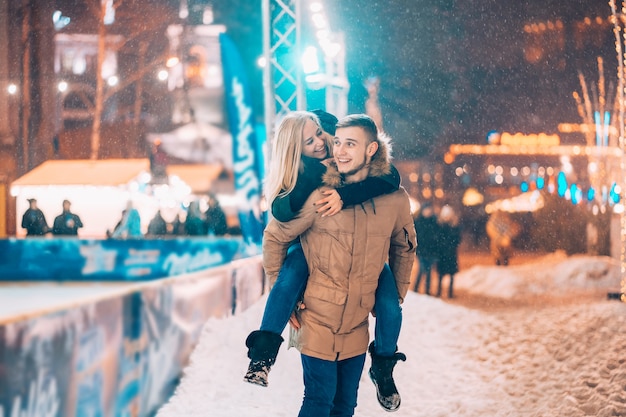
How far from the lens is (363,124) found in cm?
265

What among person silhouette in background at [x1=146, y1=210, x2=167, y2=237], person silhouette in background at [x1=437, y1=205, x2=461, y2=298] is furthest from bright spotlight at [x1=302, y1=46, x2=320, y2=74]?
person silhouette in background at [x1=146, y1=210, x2=167, y2=237]

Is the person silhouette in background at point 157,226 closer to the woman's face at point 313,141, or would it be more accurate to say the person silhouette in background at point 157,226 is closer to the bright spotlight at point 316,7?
the bright spotlight at point 316,7

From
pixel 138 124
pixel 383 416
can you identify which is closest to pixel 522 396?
pixel 383 416

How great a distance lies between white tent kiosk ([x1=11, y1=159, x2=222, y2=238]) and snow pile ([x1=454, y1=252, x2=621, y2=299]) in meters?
10.1

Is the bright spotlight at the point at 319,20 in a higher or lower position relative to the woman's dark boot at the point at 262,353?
higher

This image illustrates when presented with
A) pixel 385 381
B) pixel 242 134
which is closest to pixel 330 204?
pixel 385 381

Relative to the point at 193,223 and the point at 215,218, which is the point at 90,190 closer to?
the point at 215,218

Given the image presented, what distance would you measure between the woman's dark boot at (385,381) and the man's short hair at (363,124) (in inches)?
35.3

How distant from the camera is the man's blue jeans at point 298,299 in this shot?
2590mm

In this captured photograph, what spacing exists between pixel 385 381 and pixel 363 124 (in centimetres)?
105

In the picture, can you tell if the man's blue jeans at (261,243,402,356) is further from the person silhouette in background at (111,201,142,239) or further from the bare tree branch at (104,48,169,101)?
the bare tree branch at (104,48,169,101)

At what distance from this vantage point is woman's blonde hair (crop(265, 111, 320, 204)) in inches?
106

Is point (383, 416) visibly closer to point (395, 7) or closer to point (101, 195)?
point (395, 7)

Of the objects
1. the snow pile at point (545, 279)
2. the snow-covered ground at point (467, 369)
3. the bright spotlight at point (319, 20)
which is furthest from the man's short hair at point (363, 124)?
the snow pile at point (545, 279)
